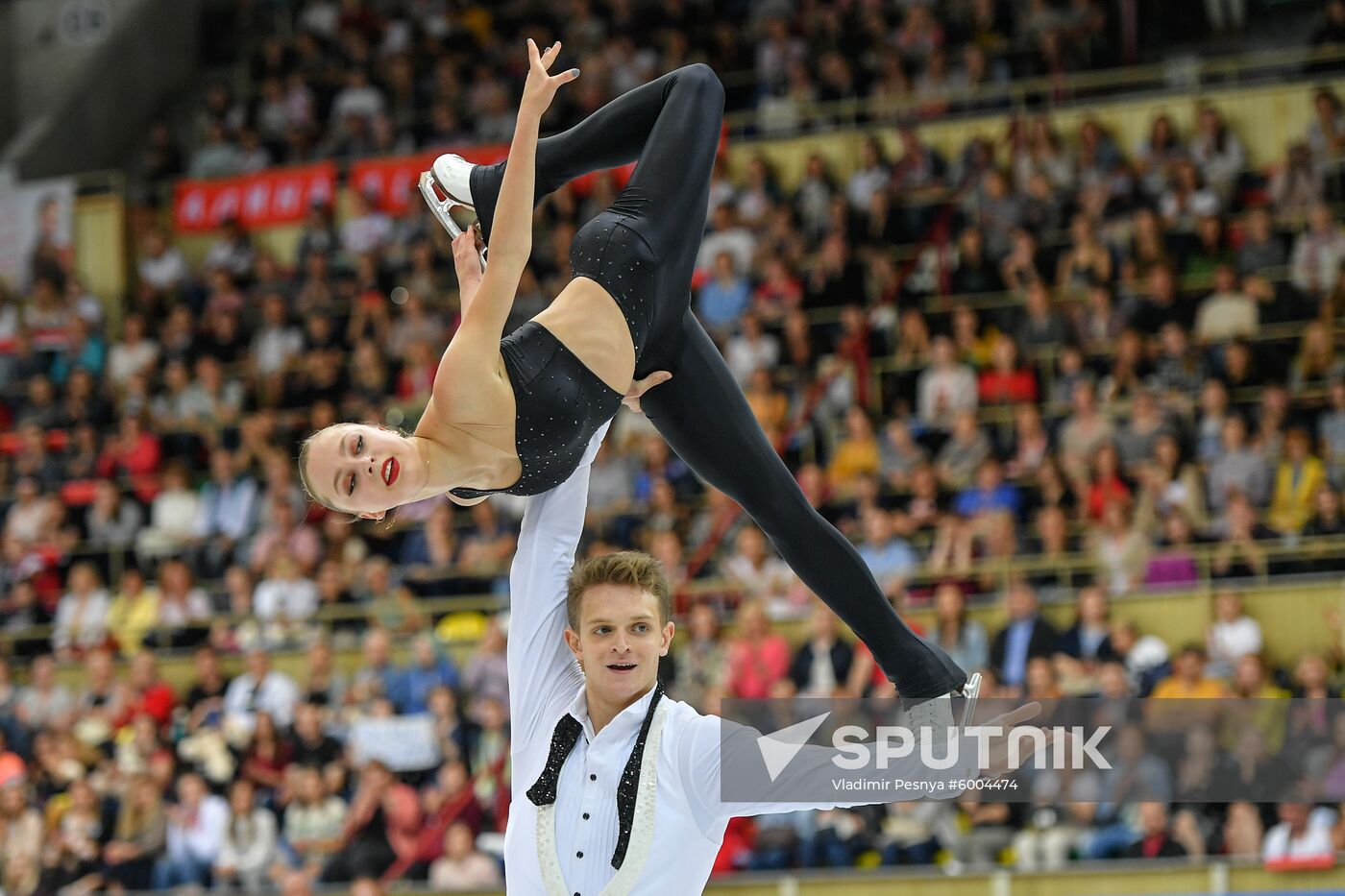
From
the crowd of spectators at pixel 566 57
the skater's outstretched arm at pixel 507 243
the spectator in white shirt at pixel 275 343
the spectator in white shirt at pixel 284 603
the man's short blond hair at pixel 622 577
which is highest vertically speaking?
the crowd of spectators at pixel 566 57

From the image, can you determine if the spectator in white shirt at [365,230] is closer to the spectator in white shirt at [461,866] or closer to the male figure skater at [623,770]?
the spectator in white shirt at [461,866]

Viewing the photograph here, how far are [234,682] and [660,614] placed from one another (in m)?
8.00

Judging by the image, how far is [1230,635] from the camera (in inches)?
365

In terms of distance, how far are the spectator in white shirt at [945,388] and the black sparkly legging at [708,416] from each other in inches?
259

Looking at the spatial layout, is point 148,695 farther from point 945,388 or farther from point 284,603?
point 945,388

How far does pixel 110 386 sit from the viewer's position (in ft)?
46.9

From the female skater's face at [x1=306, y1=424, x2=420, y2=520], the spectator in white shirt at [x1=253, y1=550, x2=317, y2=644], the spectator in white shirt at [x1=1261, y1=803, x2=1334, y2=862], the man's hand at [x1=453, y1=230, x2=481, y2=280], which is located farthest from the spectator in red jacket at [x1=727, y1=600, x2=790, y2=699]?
the female skater's face at [x1=306, y1=424, x2=420, y2=520]

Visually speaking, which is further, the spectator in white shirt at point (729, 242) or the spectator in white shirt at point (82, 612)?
the spectator in white shirt at point (729, 242)

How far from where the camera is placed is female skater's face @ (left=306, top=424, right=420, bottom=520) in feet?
13.5

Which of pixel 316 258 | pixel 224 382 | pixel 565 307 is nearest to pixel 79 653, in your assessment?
pixel 224 382

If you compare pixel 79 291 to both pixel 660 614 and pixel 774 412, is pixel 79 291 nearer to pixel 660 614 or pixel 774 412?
pixel 774 412

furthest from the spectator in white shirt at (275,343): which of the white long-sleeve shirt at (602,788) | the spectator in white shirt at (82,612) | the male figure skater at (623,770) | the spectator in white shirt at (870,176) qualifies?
the male figure skater at (623,770)

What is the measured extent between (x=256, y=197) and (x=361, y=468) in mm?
12098

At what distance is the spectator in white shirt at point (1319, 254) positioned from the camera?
1112 centimetres
